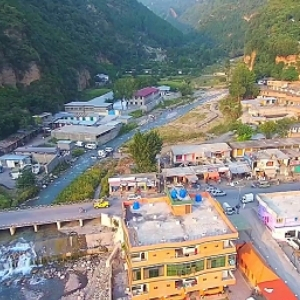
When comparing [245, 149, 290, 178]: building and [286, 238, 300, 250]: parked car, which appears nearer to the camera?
[286, 238, 300, 250]: parked car

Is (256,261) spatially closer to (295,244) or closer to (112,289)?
(295,244)

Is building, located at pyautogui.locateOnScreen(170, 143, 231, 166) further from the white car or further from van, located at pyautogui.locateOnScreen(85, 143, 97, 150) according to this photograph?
van, located at pyautogui.locateOnScreen(85, 143, 97, 150)

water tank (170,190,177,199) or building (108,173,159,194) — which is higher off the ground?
water tank (170,190,177,199)

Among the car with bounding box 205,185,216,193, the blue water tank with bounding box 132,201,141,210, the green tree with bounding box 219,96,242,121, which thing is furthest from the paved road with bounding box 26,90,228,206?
the blue water tank with bounding box 132,201,141,210

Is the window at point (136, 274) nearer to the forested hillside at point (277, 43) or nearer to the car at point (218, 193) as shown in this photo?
the car at point (218, 193)

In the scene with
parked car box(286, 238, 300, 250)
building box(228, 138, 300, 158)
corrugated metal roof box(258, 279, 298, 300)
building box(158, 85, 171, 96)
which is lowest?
parked car box(286, 238, 300, 250)

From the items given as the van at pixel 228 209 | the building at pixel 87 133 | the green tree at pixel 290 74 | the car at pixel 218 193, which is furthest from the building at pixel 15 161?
the green tree at pixel 290 74

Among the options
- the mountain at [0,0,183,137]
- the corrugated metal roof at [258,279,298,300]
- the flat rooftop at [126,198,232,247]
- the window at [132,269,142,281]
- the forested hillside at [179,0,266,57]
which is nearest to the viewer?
the window at [132,269,142,281]
